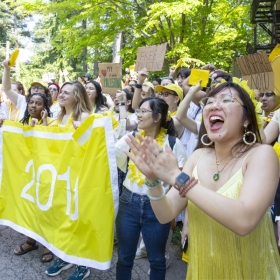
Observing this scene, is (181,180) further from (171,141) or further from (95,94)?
(95,94)

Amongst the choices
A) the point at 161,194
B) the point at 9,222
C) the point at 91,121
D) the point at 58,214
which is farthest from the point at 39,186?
the point at 161,194

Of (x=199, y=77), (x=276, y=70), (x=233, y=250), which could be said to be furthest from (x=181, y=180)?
(x=276, y=70)

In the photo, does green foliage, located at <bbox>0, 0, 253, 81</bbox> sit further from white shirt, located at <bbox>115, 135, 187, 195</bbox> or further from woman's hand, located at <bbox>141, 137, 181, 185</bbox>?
woman's hand, located at <bbox>141, 137, 181, 185</bbox>

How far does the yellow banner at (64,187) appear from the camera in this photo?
2727mm

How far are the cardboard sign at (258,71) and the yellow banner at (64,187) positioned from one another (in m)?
1.70

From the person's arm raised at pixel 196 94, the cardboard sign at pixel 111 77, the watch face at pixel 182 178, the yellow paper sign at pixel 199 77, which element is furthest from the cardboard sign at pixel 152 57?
the watch face at pixel 182 178

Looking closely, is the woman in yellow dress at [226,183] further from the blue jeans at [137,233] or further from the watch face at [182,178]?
the blue jeans at [137,233]

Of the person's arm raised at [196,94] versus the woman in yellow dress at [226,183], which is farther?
the person's arm raised at [196,94]

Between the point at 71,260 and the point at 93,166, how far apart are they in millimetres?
855

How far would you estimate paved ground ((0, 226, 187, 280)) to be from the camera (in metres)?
3.30

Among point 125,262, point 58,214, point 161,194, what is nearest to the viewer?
point 161,194

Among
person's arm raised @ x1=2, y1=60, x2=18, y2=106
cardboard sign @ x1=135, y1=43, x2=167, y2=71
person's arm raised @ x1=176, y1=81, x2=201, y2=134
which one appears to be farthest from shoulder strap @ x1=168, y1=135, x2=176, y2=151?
person's arm raised @ x1=2, y1=60, x2=18, y2=106

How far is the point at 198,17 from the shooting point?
A: 9.86 m

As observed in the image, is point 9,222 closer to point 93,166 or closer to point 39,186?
point 39,186
